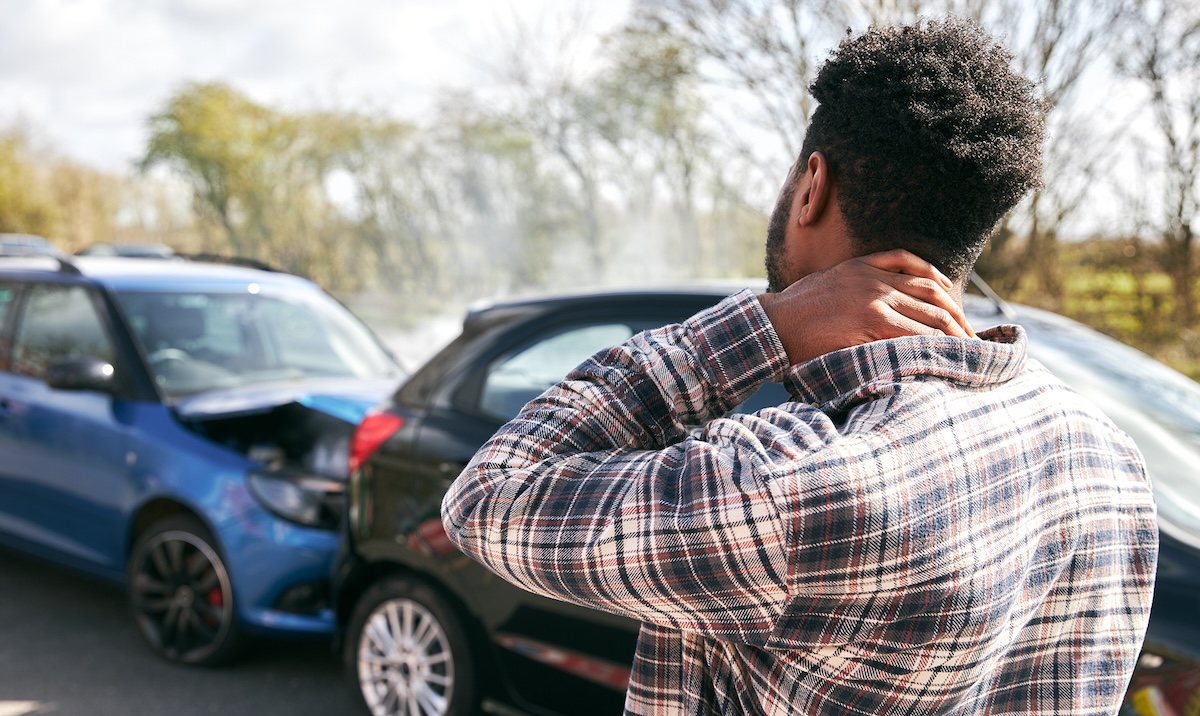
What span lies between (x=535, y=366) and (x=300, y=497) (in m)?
1.41

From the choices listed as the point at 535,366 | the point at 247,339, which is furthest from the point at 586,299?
the point at 247,339

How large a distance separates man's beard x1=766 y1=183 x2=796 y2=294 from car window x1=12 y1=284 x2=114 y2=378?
4454 millimetres

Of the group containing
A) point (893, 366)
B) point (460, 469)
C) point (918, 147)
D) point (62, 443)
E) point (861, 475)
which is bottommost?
point (62, 443)

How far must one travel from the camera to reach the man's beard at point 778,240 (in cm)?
123

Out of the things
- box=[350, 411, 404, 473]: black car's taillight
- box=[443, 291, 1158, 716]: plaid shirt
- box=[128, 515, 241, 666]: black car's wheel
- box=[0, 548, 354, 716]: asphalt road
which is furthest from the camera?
box=[128, 515, 241, 666]: black car's wheel

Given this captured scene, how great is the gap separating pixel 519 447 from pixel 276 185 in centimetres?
1529

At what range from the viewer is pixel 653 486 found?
1.06 m

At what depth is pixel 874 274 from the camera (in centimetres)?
112

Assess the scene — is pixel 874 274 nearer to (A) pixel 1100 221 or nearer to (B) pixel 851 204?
(B) pixel 851 204

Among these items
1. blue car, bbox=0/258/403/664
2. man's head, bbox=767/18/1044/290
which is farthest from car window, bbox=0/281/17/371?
man's head, bbox=767/18/1044/290

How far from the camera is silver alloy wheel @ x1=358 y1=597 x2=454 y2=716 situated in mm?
3434

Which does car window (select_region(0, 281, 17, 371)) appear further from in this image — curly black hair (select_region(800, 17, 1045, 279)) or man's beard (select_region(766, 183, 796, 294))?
curly black hair (select_region(800, 17, 1045, 279))

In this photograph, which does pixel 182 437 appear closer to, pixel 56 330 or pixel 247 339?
pixel 247 339

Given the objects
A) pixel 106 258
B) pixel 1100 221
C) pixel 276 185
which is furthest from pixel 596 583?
pixel 276 185
